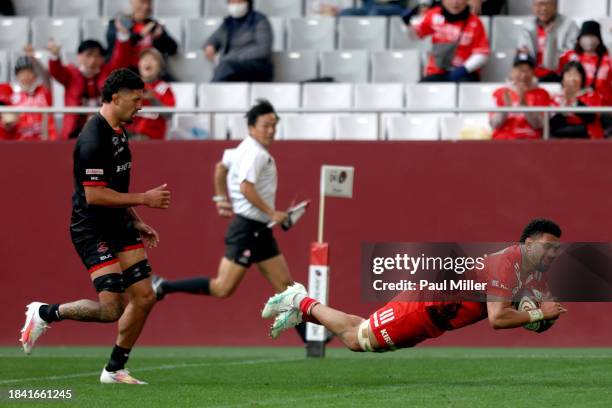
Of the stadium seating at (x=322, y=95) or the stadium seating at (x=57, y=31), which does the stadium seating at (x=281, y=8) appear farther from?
the stadium seating at (x=57, y=31)

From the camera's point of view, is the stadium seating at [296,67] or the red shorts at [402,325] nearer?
the red shorts at [402,325]

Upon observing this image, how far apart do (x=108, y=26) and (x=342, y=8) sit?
129 inches

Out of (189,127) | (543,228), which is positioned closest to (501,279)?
(543,228)

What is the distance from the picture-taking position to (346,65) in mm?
18219

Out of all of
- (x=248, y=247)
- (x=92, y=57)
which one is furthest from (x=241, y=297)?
(x=92, y=57)

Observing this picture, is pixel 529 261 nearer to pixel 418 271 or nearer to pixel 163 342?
pixel 418 271

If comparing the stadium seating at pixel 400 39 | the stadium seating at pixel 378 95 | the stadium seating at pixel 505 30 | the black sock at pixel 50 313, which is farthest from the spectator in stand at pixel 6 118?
the black sock at pixel 50 313

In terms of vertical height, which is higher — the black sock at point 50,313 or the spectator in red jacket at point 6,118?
the spectator in red jacket at point 6,118

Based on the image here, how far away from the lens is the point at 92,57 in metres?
17.3

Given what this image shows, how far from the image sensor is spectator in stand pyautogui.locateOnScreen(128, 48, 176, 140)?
16.9 m

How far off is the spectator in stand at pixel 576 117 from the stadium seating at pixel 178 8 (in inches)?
229

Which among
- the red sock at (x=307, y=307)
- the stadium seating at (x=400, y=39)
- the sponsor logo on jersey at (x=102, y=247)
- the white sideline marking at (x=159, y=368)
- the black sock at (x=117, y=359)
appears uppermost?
the stadium seating at (x=400, y=39)

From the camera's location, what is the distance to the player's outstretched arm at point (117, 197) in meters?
10.4

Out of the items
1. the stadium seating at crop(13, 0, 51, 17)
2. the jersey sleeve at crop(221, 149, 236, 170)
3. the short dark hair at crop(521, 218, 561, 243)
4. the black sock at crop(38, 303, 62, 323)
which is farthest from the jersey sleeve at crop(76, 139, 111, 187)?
the stadium seating at crop(13, 0, 51, 17)
